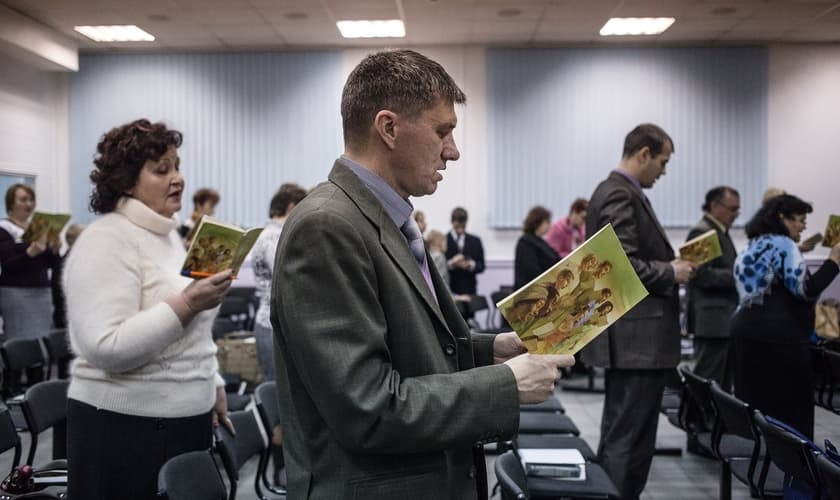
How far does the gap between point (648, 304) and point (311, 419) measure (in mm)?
2460

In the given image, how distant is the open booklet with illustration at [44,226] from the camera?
572 cm

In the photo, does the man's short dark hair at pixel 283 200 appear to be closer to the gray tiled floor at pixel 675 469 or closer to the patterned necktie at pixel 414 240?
the gray tiled floor at pixel 675 469

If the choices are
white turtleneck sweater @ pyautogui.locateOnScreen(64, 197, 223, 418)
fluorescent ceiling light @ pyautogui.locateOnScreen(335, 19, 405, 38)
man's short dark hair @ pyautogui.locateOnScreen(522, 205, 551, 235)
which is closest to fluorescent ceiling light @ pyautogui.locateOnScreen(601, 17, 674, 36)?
fluorescent ceiling light @ pyautogui.locateOnScreen(335, 19, 405, 38)

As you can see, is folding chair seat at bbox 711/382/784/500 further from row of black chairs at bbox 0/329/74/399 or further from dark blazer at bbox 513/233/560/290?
row of black chairs at bbox 0/329/74/399

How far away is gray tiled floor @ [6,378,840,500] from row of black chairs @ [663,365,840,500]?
36 centimetres

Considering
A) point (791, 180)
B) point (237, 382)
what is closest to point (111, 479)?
point (237, 382)

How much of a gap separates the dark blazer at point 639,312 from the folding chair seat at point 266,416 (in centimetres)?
153

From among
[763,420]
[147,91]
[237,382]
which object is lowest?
[237,382]

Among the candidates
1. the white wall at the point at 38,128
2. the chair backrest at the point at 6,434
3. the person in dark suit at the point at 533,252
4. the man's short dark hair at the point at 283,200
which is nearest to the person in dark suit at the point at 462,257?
the person in dark suit at the point at 533,252

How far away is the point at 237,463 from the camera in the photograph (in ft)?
9.36

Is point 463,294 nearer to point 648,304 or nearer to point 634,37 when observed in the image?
point 634,37

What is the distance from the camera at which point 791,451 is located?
2621mm

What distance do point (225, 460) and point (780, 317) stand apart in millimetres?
2945

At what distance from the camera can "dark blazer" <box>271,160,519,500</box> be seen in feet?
3.91
